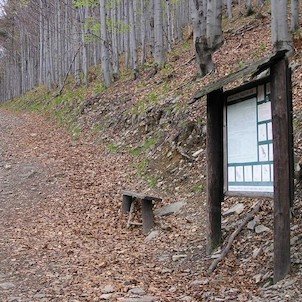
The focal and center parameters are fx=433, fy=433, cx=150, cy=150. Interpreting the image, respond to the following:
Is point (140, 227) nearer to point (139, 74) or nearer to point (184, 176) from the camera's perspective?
point (184, 176)

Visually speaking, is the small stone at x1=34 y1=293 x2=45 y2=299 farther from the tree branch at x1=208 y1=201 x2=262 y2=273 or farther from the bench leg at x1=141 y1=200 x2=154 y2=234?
the bench leg at x1=141 y1=200 x2=154 y2=234

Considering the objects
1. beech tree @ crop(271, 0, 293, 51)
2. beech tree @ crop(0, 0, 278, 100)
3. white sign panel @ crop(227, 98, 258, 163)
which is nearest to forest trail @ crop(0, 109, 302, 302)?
white sign panel @ crop(227, 98, 258, 163)

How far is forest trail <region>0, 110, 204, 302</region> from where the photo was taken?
4.95 metres

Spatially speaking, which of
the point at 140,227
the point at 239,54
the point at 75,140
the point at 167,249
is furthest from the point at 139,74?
the point at 167,249

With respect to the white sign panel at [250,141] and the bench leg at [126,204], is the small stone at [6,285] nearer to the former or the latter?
the white sign panel at [250,141]

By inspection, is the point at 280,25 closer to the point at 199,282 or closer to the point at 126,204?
the point at 126,204

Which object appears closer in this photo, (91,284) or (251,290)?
(251,290)

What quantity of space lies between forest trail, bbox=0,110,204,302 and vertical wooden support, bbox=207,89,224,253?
387 millimetres

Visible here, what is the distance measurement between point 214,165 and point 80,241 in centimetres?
258

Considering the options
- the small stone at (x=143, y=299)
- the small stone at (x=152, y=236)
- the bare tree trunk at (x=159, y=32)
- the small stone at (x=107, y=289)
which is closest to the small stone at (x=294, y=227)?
the small stone at (x=143, y=299)

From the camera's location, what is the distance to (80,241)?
681 centimetres

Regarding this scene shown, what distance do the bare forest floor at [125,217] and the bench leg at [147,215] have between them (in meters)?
0.17

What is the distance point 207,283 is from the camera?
15.8 feet

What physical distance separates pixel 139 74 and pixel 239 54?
6.53 m
